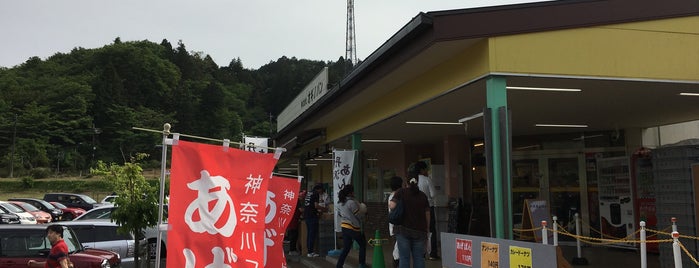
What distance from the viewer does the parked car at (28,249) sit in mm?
8453

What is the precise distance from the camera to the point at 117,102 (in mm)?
88438

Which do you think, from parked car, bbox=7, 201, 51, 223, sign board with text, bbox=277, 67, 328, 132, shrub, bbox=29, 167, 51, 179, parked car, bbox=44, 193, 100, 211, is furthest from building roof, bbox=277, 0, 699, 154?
shrub, bbox=29, 167, 51, 179

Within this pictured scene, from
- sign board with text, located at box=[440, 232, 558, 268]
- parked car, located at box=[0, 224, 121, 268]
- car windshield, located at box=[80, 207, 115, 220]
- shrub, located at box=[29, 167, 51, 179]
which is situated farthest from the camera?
shrub, located at box=[29, 167, 51, 179]

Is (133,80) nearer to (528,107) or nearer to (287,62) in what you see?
(287,62)

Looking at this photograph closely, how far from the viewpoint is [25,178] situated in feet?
207

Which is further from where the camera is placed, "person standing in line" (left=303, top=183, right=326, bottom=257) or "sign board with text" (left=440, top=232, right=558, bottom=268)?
"person standing in line" (left=303, top=183, right=326, bottom=257)

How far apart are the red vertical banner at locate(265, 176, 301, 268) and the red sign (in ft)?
7.30

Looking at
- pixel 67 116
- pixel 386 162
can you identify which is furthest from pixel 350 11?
pixel 67 116

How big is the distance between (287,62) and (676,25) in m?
97.9

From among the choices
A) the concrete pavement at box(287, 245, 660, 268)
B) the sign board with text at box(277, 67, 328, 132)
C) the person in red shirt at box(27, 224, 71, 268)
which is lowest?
the concrete pavement at box(287, 245, 660, 268)

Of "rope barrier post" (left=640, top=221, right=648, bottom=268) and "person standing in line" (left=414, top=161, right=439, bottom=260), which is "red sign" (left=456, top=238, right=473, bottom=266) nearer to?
"person standing in line" (left=414, top=161, right=439, bottom=260)

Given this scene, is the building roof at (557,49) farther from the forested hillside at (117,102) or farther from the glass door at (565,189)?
the forested hillside at (117,102)

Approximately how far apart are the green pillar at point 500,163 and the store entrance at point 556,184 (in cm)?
700

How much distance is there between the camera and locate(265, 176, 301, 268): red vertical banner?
7000 mm
